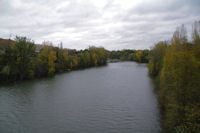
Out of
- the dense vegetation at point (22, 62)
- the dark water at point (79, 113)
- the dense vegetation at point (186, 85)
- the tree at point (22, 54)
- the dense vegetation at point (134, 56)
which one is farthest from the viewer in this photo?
the dense vegetation at point (134, 56)

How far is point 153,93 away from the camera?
2200 cm

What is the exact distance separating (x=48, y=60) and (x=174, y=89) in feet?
131

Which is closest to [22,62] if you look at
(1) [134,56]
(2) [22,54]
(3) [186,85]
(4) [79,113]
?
(2) [22,54]

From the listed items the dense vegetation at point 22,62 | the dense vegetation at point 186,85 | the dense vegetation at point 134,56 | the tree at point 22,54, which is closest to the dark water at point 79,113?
the dense vegetation at point 186,85

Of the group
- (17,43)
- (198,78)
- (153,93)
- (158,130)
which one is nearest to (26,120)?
(158,130)

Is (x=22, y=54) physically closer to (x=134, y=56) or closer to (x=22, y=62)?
(x=22, y=62)

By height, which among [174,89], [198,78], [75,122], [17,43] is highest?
[17,43]

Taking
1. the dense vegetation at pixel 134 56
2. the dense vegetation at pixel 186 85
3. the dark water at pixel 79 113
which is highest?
the dense vegetation at pixel 134 56

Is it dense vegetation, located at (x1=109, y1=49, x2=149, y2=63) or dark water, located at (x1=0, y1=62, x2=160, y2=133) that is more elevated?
dense vegetation, located at (x1=109, y1=49, x2=149, y2=63)

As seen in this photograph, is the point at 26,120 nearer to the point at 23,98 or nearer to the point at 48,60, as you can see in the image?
the point at 23,98

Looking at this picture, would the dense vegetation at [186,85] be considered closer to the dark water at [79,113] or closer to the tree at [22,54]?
the dark water at [79,113]

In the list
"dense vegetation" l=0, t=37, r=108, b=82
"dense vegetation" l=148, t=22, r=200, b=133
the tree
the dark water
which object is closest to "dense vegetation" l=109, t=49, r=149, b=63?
"dense vegetation" l=0, t=37, r=108, b=82

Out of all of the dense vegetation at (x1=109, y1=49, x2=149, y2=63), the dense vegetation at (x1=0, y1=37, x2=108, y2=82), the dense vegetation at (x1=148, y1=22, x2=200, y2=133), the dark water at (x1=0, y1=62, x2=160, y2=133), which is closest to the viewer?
the dense vegetation at (x1=148, y1=22, x2=200, y2=133)

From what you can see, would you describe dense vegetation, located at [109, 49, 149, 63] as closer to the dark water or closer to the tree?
the tree
